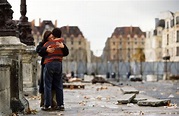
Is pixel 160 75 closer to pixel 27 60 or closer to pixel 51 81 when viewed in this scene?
pixel 27 60

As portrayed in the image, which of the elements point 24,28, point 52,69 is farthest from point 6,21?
point 24,28

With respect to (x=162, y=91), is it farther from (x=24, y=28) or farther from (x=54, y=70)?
(x=54, y=70)

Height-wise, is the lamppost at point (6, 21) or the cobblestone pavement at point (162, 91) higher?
the lamppost at point (6, 21)

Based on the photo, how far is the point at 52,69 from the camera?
32.9 ft

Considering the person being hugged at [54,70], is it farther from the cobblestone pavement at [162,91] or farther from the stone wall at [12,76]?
the cobblestone pavement at [162,91]

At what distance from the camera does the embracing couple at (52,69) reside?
10.0 meters

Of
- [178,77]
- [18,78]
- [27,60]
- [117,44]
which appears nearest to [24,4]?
[27,60]

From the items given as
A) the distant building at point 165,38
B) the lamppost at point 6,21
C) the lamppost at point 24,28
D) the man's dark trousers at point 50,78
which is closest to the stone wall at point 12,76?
the lamppost at point 6,21

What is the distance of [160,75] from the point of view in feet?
199

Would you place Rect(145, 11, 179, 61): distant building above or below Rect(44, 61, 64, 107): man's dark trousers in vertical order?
above

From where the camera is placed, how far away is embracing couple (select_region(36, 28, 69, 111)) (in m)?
10.0

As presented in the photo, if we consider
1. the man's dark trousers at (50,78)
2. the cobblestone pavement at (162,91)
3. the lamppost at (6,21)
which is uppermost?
the lamppost at (6,21)

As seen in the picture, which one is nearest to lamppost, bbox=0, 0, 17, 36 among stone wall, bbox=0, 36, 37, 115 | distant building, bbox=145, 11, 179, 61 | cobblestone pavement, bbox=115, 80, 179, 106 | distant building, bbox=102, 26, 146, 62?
stone wall, bbox=0, 36, 37, 115

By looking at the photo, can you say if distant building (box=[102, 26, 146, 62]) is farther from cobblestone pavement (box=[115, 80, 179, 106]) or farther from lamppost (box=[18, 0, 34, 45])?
lamppost (box=[18, 0, 34, 45])
